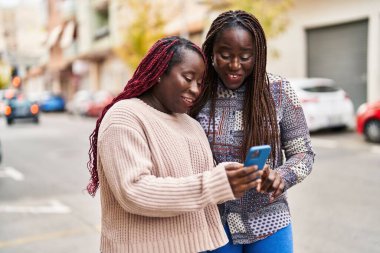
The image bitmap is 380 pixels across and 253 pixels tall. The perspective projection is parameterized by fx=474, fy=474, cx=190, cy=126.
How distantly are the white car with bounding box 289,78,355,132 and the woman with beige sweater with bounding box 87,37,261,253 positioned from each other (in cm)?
1092

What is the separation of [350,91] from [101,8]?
24.6 metres

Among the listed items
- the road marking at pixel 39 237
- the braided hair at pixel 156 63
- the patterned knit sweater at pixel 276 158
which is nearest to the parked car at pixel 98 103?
the road marking at pixel 39 237

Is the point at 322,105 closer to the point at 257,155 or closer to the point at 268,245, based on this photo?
the point at 268,245


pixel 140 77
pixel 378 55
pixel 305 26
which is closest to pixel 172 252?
pixel 140 77

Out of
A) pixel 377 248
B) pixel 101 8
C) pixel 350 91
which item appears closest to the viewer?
pixel 377 248

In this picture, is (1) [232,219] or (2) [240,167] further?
(1) [232,219]

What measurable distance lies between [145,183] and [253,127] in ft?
2.10

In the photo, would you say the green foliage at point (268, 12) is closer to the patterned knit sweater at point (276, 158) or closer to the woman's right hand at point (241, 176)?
the patterned knit sweater at point (276, 158)

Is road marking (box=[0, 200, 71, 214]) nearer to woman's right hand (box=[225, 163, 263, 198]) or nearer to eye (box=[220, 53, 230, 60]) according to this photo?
eye (box=[220, 53, 230, 60])


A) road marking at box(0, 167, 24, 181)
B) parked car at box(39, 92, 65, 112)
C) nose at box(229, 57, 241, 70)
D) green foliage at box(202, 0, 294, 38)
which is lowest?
parked car at box(39, 92, 65, 112)

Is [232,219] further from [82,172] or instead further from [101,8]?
[101,8]

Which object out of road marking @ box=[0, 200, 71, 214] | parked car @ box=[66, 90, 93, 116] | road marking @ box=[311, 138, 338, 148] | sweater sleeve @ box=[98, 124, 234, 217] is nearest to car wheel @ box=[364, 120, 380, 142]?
road marking @ box=[311, 138, 338, 148]

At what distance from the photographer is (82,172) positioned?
28.8ft

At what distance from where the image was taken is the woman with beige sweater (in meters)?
1.47
